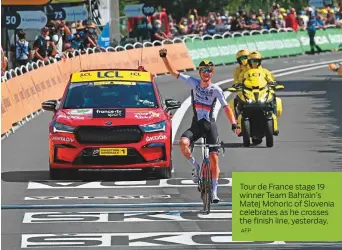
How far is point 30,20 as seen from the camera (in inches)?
1449

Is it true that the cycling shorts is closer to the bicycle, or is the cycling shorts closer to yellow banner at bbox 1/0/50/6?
the bicycle

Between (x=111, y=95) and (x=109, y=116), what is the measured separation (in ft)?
2.92

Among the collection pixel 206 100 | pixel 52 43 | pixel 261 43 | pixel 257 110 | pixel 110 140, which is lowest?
pixel 110 140

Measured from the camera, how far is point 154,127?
805 inches

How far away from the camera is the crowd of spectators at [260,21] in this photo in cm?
5609

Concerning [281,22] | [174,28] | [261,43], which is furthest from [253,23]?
[174,28]

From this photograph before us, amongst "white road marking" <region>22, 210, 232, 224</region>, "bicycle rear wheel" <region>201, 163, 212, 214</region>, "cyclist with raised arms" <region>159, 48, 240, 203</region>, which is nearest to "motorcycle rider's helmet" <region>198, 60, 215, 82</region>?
"cyclist with raised arms" <region>159, 48, 240, 203</region>

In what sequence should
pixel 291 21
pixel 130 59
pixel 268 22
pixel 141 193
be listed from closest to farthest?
pixel 141 193
pixel 130 59
pixel 291 21
pixel 268 22

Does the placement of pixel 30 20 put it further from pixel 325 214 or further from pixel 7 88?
pixel 325 214

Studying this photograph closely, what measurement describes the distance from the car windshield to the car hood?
0.82 ft

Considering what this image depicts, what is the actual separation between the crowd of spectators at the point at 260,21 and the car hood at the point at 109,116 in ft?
114

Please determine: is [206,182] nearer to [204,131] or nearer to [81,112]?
[204,131]

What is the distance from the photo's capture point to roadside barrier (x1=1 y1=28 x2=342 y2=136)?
2889cm

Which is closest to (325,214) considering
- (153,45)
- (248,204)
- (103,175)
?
(248,204)
